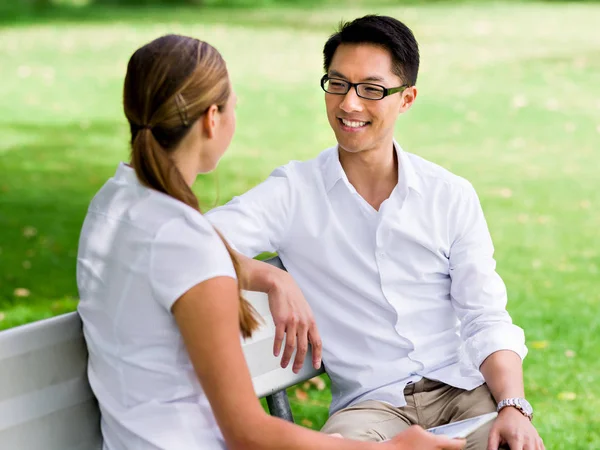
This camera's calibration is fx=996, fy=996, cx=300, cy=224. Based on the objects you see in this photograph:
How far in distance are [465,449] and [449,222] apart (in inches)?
29.4

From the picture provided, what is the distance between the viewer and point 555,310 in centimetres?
650

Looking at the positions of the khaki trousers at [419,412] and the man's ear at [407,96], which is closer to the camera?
the khaki trousers at [419,412]

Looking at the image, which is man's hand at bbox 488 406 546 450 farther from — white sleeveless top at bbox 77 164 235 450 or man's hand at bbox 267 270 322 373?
white sleeveless top at bbox 77 164 235 450

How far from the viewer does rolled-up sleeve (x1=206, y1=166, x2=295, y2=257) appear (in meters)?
3.13

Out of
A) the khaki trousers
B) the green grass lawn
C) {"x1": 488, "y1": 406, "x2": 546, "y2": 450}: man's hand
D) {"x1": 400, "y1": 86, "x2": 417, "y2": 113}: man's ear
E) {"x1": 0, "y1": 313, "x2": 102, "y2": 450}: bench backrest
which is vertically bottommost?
the green grass lawn

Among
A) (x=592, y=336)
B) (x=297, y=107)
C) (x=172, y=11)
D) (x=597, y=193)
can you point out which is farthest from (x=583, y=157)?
(x=172, y=11)

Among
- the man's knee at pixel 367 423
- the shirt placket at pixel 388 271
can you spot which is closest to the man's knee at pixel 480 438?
the man's knee at pixel 367 423

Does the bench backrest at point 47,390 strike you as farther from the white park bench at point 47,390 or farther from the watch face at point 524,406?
the watch face at point 524,406

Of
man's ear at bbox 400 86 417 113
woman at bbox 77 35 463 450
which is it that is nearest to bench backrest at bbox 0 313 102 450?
Result: woman at bbox 77 35 463 450

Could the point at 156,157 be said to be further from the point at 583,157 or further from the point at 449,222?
the point at 583,157

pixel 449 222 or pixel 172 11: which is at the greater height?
pixel 449 222

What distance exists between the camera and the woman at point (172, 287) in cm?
219

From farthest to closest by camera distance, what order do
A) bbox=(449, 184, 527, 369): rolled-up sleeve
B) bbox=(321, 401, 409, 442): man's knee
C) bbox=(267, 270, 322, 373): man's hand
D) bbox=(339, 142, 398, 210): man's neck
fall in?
1. bbox=(339, 142, 398, 210): man's neck
2. bbox=(449, 184, 527, 369): rolled-up sleeve
3. bbox=(321, 401, 409, 442): man's knee
4. bbox=(267, 270, 322, 373): man's hand

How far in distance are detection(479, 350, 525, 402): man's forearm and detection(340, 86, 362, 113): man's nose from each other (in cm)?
→ 92
